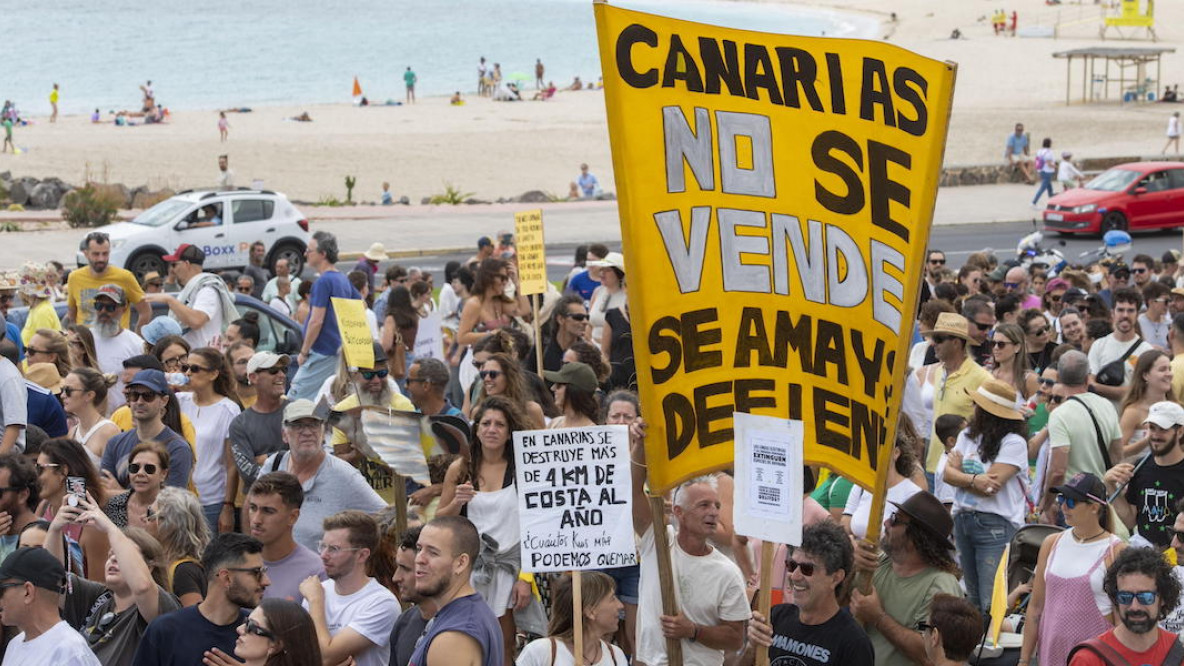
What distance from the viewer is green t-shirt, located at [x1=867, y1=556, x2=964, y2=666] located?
6.28m

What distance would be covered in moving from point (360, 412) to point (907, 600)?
3.55 metres

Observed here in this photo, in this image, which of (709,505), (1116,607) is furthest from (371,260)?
(1116,607)

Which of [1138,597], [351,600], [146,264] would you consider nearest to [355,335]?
[351,600]

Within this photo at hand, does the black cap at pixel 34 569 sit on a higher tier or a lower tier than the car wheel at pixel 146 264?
higher

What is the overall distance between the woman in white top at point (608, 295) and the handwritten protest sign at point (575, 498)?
19.9 ft

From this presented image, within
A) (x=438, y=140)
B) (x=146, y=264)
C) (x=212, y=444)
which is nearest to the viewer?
(x=212, y=444)

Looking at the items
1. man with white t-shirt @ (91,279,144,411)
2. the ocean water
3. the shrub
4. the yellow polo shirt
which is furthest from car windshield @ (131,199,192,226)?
the ocean water

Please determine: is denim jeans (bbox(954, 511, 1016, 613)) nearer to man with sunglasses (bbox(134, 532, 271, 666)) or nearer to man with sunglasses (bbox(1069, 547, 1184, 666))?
man with sunglasses (bbox(1069, 547, 1184, 666))

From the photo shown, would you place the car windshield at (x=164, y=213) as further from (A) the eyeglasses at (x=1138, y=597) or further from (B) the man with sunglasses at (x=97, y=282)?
(A) the eyeglasses at (x=1138, y=597)

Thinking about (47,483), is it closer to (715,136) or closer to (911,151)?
(715,136)

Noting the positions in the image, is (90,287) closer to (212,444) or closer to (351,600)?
(212,444)

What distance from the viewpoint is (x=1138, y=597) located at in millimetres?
5699

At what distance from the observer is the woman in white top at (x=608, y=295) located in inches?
Answer: 488

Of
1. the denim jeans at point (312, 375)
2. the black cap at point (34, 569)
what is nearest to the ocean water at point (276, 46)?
the denim jeans at point (312, 375)
